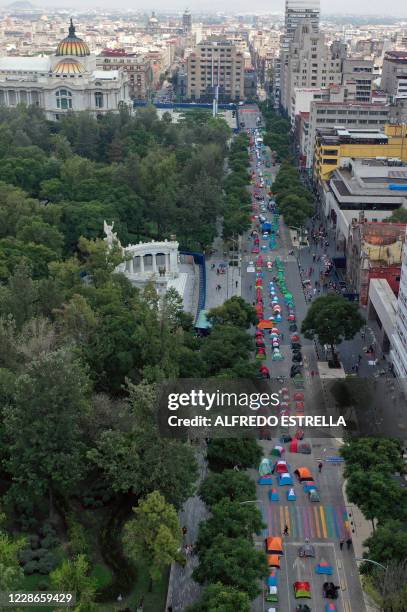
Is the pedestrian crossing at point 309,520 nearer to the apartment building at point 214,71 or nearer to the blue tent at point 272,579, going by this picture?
the blue tent at point 272,579

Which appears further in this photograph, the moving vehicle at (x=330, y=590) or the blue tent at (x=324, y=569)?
the blue tent at (x=324, y=569)

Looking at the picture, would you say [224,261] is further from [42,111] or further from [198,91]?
[198,91]

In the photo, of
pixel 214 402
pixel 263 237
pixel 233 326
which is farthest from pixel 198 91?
pixel 214 402

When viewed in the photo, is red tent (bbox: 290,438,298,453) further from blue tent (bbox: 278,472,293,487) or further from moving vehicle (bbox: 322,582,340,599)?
moving vehicle (bbox: 322,582,340,599)

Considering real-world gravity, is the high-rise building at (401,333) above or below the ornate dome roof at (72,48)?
below

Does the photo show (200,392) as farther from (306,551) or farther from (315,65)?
(315,65)

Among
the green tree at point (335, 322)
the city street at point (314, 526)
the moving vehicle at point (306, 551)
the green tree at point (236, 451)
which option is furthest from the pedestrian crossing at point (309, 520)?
the green tree at point (335, 322)
